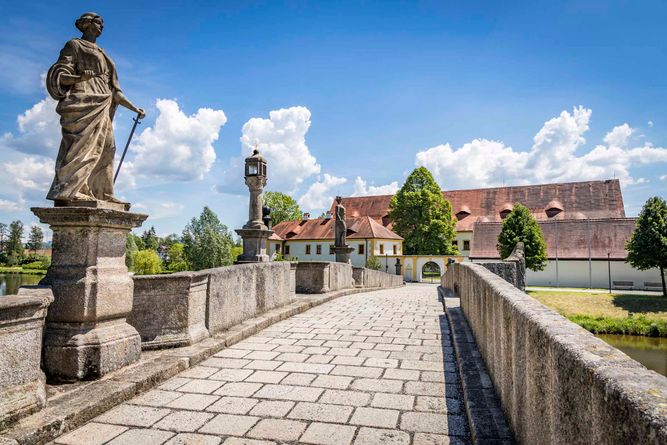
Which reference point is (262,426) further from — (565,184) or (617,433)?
(565,184)

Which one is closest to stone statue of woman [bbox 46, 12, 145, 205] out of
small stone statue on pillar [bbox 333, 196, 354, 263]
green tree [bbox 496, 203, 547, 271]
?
small stone statue on pillar [bbox 333, 196, 354, 263]

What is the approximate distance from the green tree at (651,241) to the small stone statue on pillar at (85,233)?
36961 millimetres

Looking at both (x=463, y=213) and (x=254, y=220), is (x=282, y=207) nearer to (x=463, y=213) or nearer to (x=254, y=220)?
(x=463, y=213)

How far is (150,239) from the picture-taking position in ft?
352

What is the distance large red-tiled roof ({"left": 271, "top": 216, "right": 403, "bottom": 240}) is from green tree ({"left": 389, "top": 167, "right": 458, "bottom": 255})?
10.3 ft

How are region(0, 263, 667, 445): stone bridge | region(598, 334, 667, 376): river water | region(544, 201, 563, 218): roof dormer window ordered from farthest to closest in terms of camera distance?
region(544, 201, 563, 218): roof dormer window < region(598, 334, 667, 376): river water < region(0, 263, 667, 445): stone bridge

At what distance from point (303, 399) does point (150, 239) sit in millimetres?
112139

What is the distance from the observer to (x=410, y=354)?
18.2 feet

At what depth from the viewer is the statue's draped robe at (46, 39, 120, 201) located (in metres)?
4.04

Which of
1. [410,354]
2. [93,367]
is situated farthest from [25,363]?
[410,354]

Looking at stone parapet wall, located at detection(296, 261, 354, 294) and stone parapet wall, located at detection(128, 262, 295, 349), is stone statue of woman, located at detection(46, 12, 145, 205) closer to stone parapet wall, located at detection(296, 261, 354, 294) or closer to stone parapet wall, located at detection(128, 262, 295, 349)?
stone parapet wall, located at detection(128, 262, 295, 349)

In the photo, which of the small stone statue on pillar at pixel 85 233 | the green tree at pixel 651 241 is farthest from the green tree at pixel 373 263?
the small stone statue on pillar at pixel 85 233

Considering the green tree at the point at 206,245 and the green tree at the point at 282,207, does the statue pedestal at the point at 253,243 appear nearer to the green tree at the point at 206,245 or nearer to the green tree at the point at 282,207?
the green tree at the point at 206,245

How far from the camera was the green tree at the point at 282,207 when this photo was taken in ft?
208
